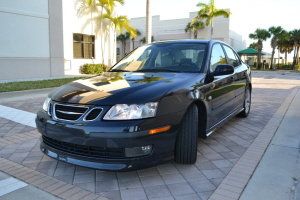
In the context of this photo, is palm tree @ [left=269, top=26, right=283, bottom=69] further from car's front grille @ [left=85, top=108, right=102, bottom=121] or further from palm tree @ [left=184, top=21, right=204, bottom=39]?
car's front grille @ [left=85, top=108, right=102, bottom=121]

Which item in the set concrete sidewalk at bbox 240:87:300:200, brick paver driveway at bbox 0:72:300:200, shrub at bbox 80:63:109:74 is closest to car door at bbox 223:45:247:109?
brick paver driveway at bbox 0:72:300:200

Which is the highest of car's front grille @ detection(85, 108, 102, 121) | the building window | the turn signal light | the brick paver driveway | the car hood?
the building window

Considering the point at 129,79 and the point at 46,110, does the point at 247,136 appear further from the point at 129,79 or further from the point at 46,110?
the point at 46,110

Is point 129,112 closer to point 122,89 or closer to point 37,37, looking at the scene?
point 122,89

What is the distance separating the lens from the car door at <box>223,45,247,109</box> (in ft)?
15.7

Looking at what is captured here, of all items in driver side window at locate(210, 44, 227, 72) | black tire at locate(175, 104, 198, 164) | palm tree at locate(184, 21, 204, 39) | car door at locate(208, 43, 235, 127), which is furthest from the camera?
palm tree at locate(184, 21, 204, 39)

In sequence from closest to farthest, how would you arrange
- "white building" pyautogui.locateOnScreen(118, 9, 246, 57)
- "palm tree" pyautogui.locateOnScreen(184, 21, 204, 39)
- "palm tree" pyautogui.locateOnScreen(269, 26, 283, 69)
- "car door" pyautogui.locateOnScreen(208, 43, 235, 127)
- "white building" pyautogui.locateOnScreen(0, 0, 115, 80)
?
"car door" pyautogui.locateOnScreen(208, 43, 235, 127) → "white building" pyautogui.locateOnScreen(0, 0, 115, 80) → "palm tree" pyautogui.locateOnScreen(184, 21, 204, 39) → "white building" pyautogui.locateOnScreen(118, 9, 246, 57) → "palm tree" pyautogui.locateOnScreen(269, 26, 283, 69)

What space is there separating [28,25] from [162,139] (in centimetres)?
1280

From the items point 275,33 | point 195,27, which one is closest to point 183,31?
point 195,27

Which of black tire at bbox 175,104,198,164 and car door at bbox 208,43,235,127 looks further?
car door at bbox 208,43,235,127

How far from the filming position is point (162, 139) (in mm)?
2771

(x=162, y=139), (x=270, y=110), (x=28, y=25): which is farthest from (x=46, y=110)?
(x=28, y=25)

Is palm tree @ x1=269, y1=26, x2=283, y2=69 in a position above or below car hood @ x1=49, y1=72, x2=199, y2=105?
above

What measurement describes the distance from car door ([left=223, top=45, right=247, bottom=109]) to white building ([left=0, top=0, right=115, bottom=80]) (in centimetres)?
1120
